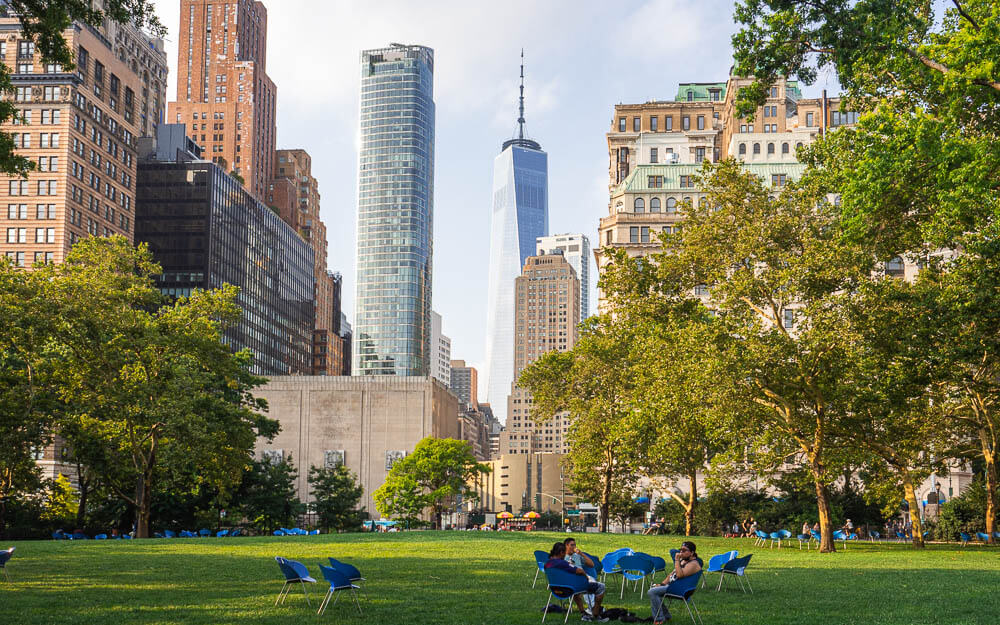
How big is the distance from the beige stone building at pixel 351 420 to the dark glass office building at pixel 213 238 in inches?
981

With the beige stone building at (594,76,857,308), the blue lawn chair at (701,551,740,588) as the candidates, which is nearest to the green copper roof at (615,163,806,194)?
the beige stone building at (594,76,857,308)

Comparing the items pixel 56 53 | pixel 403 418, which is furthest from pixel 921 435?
pixel 403 418

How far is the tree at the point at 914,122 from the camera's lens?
23.0 meters

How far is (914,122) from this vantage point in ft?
78.7

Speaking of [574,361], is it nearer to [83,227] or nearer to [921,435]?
[921,435]

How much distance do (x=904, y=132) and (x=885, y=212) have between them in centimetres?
261

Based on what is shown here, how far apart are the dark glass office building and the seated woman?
136 meters

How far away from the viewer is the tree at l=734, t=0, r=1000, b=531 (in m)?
23.0

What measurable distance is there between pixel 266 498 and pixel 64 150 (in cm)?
7988

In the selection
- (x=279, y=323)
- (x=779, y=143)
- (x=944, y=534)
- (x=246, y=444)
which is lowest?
(x=944, y=534)

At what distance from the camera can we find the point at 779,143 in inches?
4461

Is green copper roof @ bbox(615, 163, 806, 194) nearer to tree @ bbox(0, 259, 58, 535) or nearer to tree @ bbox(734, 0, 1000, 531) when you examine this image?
tree @ bbox(0, 259, 58, 535)

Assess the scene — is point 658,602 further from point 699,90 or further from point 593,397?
point 699,90

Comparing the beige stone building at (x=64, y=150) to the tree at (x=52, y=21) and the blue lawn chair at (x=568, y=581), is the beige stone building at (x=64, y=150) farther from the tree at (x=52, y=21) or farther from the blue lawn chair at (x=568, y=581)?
the blue lawn chair at (x=568, y=581)
